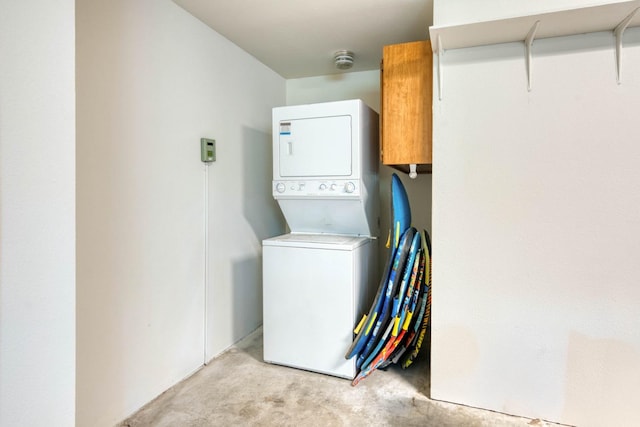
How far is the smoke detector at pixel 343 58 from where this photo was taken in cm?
306

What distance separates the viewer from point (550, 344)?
1.93m

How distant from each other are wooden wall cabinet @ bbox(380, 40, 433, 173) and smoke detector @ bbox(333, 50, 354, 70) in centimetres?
90

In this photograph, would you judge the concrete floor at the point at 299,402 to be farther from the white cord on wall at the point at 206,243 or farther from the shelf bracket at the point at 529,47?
the shelf bracket at the point at 529,47

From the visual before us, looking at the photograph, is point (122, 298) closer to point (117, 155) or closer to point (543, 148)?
point (117, 155)

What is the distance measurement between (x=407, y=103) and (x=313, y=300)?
1.44m

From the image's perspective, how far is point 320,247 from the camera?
2.45 metres

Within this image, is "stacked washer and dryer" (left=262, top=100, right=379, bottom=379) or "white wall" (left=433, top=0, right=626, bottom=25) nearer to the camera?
"white wall" (left=433, top=0, right=626, bottom=25)

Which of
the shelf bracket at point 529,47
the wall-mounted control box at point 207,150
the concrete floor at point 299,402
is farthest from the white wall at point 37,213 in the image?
the shelf bracket at point 529,47

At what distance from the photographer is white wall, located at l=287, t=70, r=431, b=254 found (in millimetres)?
3348

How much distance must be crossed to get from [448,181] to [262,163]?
1.85m

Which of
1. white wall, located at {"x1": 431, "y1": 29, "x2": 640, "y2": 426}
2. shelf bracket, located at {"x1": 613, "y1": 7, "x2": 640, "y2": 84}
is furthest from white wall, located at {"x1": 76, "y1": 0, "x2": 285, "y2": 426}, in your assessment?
shelf bracket, located at {"x1": 613, "y1": 7, "x2": 640, "y2": 84}

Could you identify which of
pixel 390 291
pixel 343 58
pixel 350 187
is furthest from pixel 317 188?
pixel 343 58

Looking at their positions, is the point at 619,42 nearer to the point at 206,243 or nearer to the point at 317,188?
the point at 317,188

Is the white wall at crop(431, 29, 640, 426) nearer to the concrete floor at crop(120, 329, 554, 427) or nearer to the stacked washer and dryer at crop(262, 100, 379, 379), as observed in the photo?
the concrete floor at crop(120, 329, 554, 427)
